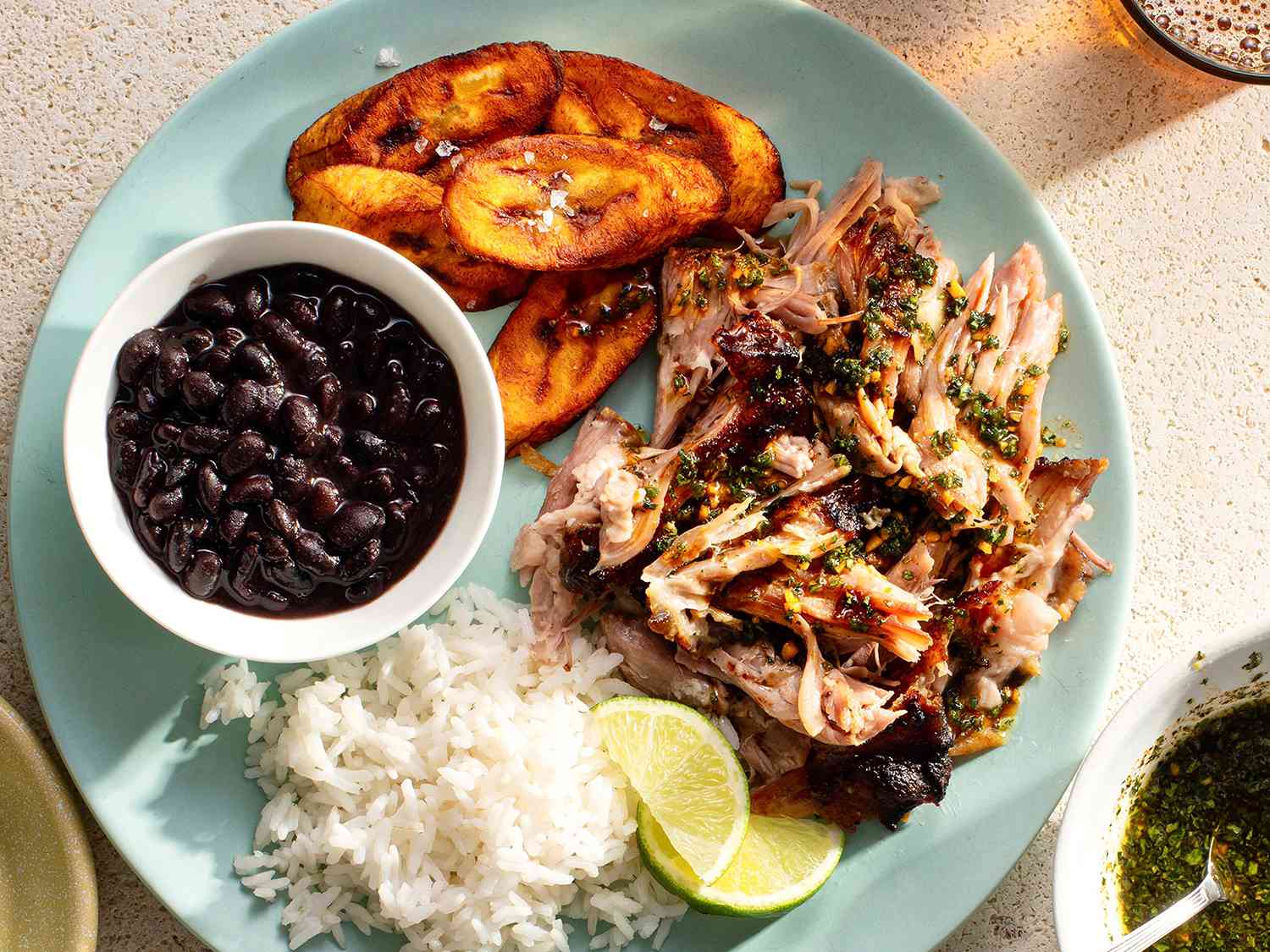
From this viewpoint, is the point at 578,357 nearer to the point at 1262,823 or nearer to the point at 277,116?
the point at 277,116

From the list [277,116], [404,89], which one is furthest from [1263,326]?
[277,116]

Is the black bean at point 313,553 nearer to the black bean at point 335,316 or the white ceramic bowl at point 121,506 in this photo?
the white ceramic bowl at point 121,506

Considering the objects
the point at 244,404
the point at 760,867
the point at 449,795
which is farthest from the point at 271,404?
the point at 760,867

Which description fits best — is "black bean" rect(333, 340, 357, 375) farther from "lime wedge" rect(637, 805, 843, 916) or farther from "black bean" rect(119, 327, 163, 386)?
"lime wedge" rect(637, 805, 843, 916)

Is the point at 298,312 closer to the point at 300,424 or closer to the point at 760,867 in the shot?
the point at 300,424

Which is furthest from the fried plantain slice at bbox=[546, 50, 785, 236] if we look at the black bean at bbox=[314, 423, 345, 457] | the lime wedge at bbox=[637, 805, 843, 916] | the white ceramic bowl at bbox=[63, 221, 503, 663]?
the lime wedge at bbox=[637, 805, 843, 916]

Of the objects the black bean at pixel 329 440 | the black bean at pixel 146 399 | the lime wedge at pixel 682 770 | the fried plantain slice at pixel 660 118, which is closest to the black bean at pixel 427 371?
the black bean at pixel 329 440
